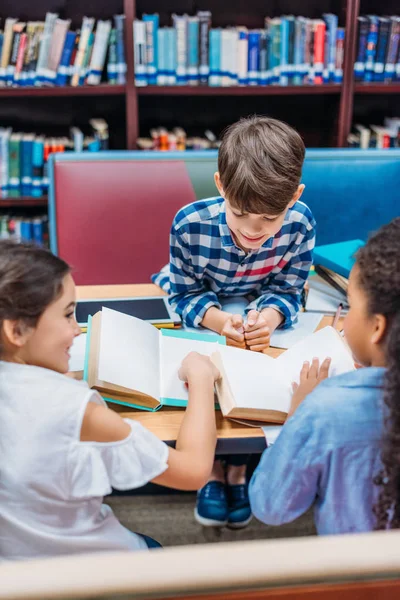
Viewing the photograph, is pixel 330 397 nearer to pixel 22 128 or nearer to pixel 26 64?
pixel 26 64

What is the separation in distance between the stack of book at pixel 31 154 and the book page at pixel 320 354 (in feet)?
6.29

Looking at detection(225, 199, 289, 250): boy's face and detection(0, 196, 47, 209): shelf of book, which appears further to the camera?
detection(0, 196, 47, 209): shelf of book

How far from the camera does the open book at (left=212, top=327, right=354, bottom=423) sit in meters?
1.10

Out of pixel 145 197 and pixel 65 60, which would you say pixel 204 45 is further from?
pixel 145 197

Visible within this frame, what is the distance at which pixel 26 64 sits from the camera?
8.87ft

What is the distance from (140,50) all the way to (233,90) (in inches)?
16.8

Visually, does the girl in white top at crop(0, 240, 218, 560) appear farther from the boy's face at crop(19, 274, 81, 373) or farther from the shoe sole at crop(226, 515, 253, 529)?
the shoe sole at crop(226, 515, 253, 529)

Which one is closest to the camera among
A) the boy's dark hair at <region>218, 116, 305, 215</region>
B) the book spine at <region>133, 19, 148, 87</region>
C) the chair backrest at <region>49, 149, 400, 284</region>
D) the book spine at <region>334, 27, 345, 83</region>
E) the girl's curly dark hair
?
the girl's curly dark hair

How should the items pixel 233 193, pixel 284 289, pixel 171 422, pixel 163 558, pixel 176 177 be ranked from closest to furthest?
1. pixel 163 558
2. pixel 171 422
3. pixel 233 193
4. pixel 284 289
5. pixel 176 177

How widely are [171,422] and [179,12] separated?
2.39 m

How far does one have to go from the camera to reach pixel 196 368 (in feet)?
3.80

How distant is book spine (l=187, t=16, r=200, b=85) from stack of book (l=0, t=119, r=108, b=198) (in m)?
0.47

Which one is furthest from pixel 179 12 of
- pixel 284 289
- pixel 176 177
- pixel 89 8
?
pixel 284 289

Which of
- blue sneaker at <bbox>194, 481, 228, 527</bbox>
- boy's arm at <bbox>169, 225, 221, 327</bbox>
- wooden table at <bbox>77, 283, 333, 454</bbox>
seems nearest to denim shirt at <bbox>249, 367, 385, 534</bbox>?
wooden table at <bbox>77, 283, 333, 454</bbox>
